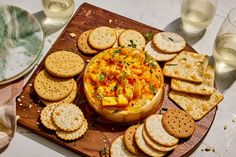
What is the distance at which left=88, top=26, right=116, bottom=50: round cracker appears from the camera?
2.20 meters

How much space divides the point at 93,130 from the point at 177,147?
0.35 meters

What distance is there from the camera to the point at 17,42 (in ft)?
7.29

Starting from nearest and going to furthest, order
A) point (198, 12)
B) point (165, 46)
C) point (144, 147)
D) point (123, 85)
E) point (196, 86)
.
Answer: point (144, 147) → point (123, 85) → point (196, 86) → point (165, 46) → point (198, 12)

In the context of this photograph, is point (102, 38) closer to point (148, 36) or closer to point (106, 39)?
point (106, 39)

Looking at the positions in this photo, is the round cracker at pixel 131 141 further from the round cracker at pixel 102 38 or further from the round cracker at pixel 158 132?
the round cracker at pixel 102 38

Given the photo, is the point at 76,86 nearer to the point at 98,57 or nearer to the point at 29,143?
the point at 98,57

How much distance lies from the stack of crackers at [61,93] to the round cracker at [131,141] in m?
0.18

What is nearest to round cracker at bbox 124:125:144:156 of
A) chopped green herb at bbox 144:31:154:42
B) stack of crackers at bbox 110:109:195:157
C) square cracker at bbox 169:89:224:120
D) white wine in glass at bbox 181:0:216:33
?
stack of crackers at bbox 110:109:195:157

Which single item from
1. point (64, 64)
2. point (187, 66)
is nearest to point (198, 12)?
point (187, 66)

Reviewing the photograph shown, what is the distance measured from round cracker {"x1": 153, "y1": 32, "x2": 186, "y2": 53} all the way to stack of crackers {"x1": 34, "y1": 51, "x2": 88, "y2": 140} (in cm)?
37

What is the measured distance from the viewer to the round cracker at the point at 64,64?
2074 mm

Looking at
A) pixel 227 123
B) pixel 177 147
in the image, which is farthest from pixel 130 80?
pixel 227 123

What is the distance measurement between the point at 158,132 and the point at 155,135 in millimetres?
23

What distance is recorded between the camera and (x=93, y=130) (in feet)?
6.46
